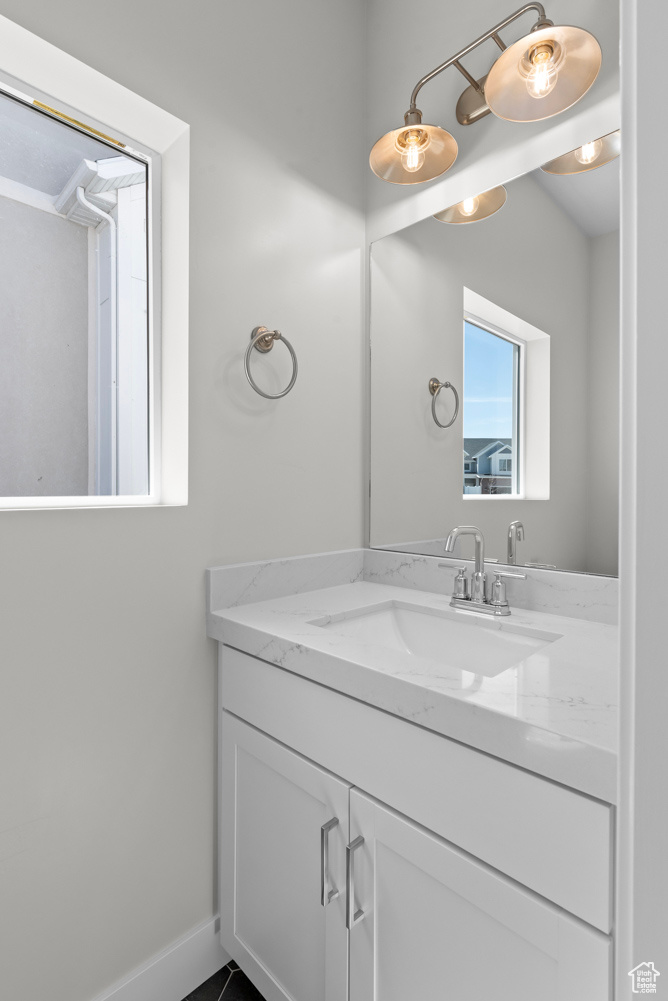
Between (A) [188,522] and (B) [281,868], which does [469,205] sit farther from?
(B) [281,868]

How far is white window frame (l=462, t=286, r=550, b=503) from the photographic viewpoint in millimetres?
1362

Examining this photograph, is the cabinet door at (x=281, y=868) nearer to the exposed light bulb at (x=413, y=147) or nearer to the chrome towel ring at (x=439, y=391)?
the chrome towel ring at (x=439, y=391)

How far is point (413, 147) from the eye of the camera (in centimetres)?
144

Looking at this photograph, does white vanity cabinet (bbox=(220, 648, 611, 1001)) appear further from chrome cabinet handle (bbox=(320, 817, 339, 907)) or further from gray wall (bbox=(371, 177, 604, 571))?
gray wall (bbox=(371, 177, 604, 571))

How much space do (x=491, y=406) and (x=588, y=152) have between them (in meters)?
0.62

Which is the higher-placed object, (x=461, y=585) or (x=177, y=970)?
(x=461, y=585)

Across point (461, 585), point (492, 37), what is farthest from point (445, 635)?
point (492, 37)

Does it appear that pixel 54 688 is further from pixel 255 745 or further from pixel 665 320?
pixel 665 320

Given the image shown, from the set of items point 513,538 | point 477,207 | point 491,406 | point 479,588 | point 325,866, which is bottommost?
point 325,866

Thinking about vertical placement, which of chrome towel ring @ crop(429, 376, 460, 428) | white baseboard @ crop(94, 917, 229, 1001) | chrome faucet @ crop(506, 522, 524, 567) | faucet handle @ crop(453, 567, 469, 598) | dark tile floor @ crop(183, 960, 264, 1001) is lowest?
dark tile floor @ crop(183, 960, 264, 1001)

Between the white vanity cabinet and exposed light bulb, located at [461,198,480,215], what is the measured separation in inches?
51.7

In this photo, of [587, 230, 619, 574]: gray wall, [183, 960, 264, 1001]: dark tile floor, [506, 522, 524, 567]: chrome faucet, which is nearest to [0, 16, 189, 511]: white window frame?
[506, 522, 524, 567]: chrome faucet

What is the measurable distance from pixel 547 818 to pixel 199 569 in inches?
35.9

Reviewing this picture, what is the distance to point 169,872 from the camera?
1266mm
